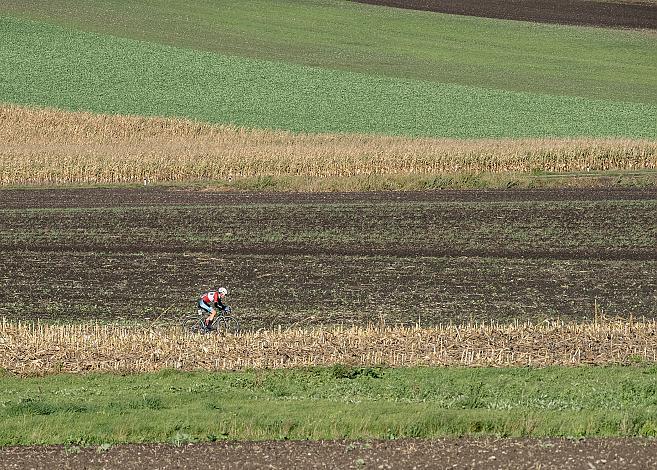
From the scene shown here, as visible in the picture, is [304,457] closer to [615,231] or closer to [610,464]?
[610,464]

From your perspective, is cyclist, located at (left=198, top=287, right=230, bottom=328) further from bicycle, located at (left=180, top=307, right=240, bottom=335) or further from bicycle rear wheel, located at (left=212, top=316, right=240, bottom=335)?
bicycle rear wheel, located at (left=212, top=316, right=240, bottom=335)

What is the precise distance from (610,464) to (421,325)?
44.1ft

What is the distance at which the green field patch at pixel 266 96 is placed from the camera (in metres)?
73.4

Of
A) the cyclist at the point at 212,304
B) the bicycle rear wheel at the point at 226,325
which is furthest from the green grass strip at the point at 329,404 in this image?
the bicycle rear wheel at the point at 226,325

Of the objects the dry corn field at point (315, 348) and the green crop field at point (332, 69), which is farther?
the green crop field at point (332, 69)

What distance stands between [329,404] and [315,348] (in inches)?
204

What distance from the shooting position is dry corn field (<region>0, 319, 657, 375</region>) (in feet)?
88.3

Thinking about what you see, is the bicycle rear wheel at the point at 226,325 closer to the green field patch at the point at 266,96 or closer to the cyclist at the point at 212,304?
the cyclist at the point at 212,304

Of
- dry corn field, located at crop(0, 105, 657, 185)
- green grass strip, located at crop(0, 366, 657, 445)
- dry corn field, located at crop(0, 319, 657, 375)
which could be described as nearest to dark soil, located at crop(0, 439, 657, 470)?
green grass strip, located at crop(0, 366, 657, 445)

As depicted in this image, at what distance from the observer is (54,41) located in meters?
90.1

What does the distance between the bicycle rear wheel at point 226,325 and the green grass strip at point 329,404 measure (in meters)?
3.01

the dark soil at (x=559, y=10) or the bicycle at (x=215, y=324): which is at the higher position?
the dark soil at (x=559, y=10)

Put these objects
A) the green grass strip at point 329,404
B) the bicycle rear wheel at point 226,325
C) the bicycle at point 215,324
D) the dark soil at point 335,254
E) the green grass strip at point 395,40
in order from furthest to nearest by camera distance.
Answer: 1. the green grass strip at point 395,40
2. the dark soil at point 335,254
3. the bicycle rear wheel at point 226,325
4. the bicycle at point 215,324
5. the green grass strip at point 329,404

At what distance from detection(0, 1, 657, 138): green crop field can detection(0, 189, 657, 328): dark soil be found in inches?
906
